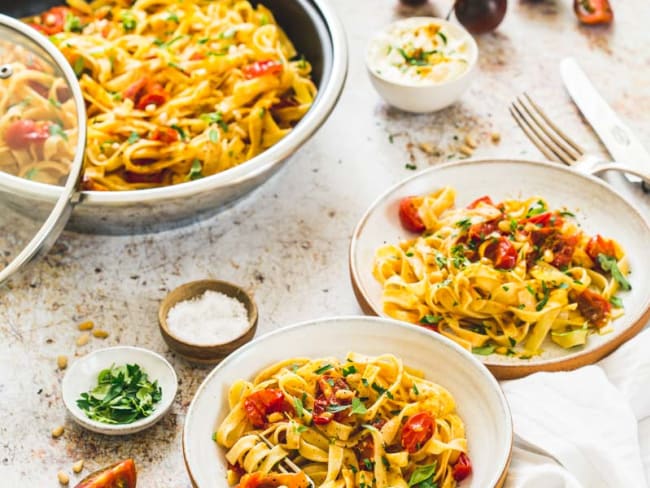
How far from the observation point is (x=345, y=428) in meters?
2.67

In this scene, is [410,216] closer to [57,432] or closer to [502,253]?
[502,253]

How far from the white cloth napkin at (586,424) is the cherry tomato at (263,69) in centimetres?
164

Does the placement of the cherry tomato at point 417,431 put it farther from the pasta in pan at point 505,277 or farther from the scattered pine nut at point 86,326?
the scattered pine nut at point 86,326

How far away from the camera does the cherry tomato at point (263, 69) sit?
12.5 feet

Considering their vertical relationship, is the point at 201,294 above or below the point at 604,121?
below

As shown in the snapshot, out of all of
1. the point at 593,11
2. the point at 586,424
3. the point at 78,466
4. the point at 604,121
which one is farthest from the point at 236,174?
the point at 593,11

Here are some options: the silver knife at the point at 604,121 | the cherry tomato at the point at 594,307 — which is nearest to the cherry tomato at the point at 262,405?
the cherry tomato at the point at 594,307

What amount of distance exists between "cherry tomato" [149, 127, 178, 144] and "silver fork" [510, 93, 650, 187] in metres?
1.47

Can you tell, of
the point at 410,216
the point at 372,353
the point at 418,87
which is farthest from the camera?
the point at 418,87

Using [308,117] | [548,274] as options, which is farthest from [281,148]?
[548,274]

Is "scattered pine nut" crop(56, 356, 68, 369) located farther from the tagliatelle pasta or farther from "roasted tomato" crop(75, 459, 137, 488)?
the tagliatelle pasta

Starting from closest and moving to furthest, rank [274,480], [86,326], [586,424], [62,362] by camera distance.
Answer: [274,480], [586,424], [62,362], [86,326]

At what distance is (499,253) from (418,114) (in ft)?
3.85

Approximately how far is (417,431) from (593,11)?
9.75 feet
